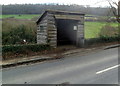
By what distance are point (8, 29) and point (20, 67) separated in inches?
464

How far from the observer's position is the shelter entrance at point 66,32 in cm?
1817

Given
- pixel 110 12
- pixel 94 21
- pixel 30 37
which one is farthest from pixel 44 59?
pixel 94 21

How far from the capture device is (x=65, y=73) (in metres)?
9.17

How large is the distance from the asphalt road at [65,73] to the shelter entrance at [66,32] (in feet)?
23.4

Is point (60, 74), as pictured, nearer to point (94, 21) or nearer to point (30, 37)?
point (30, 37)

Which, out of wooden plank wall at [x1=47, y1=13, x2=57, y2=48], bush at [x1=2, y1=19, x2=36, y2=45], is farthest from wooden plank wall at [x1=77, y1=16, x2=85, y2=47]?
bush at [x1=2, y1=19, x2=36, y2=45]

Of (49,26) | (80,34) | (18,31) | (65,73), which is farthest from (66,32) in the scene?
(65,73)

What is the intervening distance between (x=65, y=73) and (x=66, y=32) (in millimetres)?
10435

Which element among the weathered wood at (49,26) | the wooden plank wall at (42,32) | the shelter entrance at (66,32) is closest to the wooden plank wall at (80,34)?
the shelter entrance at (66,32)

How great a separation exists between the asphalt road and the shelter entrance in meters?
7.12

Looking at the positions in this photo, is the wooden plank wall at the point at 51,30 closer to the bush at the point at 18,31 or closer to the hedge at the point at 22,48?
the hedge at the point at 22,48

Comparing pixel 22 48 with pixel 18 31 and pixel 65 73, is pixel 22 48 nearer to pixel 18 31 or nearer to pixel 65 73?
pixel 65 73

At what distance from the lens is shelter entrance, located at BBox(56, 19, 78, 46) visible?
715 inches

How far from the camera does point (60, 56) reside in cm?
1332
